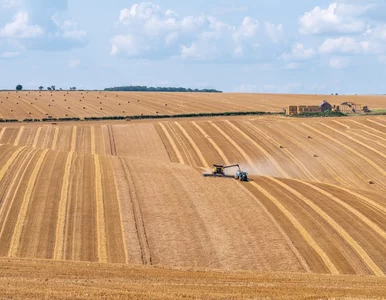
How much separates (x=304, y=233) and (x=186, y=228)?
7.56 m

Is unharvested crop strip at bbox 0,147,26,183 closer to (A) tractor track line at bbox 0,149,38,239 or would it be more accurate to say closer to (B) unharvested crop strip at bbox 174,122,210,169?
(A) tractor track line at bbox 0,149,38,239

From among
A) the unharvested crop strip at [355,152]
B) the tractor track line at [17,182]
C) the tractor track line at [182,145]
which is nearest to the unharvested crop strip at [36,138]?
the tractor track line at [17,182]

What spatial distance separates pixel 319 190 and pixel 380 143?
2982 centimetres

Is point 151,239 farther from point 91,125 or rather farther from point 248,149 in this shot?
point 91,125

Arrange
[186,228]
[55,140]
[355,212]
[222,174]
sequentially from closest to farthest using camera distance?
1. [186,228]
2. [355,212]
3. [222,174]
4. [55,140]

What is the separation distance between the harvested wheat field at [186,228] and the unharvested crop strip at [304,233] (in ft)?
0.24

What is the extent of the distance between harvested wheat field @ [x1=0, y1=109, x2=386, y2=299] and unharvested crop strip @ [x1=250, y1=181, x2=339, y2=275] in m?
0.07

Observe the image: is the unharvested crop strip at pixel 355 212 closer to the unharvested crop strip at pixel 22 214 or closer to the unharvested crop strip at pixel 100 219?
the unharvested crop strip at pixel 100 219

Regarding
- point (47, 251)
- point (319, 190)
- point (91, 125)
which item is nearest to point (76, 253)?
point (47, 251)

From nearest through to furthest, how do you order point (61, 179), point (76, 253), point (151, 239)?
point (76, 253), point (151, 239), point (61, 179)

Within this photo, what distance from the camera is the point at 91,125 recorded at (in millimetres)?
96938

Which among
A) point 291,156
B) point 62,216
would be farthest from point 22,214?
point 291,156

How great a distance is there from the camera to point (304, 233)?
4266 centimetres

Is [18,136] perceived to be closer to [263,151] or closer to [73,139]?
[73,139]
